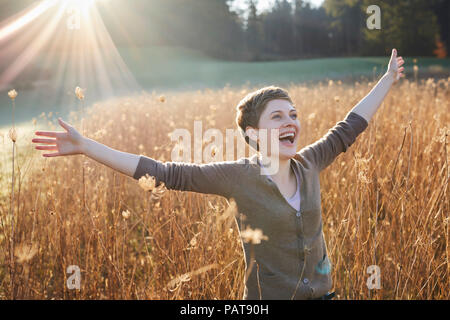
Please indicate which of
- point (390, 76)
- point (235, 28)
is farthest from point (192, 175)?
point (235, 28)

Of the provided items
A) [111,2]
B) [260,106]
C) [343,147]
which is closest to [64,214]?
[260,106]

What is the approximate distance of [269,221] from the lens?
139cm

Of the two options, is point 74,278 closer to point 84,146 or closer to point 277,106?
point 84,146

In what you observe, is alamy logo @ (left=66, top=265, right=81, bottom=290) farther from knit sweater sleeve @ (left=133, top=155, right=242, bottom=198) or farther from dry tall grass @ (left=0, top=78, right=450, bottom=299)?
knit sweater sleeve @ (left=133, top=155, right=242, bottom=198)

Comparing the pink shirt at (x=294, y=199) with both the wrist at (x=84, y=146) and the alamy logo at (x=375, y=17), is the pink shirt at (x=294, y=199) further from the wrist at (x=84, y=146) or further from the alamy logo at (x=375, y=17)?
the alamy logo at (x=375, y=17)

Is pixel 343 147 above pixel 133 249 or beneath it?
above

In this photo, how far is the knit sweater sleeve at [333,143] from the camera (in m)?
1.66

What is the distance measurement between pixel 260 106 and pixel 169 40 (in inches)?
1602

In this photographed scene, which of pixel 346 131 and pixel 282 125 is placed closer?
pixel 282 125

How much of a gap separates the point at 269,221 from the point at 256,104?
1.57 ft

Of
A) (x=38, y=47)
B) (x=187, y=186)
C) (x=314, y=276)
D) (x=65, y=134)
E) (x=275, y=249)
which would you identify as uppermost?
(x=38, y=47)

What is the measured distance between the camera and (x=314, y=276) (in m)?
1.42

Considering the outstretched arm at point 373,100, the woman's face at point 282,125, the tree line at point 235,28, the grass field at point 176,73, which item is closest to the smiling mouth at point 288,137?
the woman's face at point 282,125
